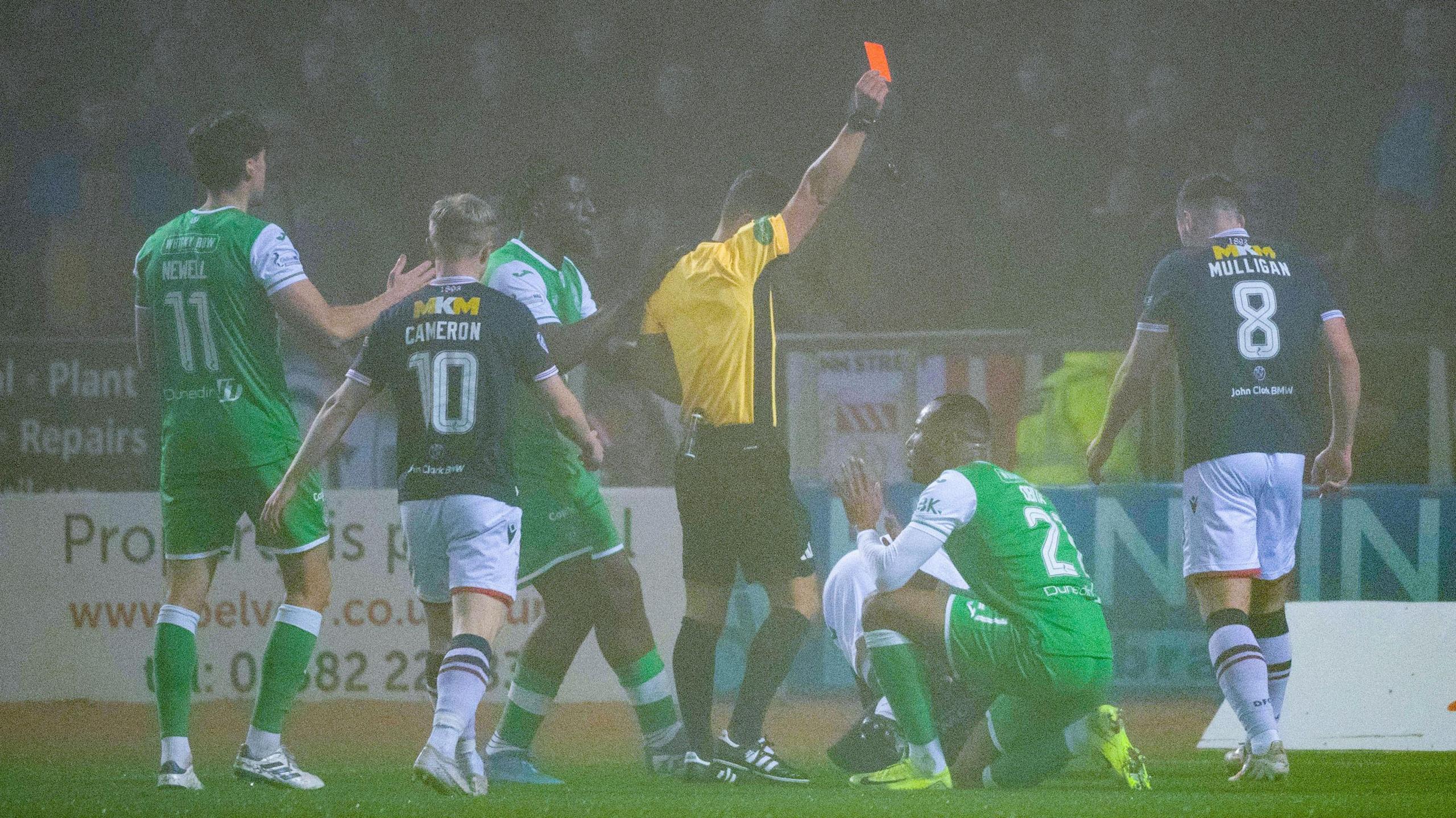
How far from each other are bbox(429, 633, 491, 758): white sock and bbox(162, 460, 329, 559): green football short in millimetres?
742

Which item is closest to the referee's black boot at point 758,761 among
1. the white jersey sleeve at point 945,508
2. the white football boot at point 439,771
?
the white jersey sleeve at point 945,508

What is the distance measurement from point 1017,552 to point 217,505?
2385 mm

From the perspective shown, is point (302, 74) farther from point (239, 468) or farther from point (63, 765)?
point (239, 468)

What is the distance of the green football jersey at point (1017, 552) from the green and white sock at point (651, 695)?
1.13 meters

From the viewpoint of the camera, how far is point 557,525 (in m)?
5.18

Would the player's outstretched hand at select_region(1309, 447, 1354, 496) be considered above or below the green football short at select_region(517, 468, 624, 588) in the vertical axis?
above

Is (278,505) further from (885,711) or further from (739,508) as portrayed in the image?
(885,711)

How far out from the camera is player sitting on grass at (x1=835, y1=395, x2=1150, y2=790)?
4.69 m

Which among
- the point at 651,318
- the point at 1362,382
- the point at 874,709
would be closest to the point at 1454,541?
the point at 1362,382


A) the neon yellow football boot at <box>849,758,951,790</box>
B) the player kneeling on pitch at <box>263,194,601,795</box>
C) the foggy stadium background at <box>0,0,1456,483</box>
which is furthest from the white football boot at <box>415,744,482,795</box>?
the foggy stadium background at <box>0,0,1456,483</box>

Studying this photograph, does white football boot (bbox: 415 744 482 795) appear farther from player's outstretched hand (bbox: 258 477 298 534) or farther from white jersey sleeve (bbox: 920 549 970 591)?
white jersey sleeve (bbox: 920 549 970 591)

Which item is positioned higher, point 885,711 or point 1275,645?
point 1275,645

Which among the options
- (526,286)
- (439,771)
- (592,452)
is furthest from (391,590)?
(439,771)

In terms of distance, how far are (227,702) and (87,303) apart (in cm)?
354
